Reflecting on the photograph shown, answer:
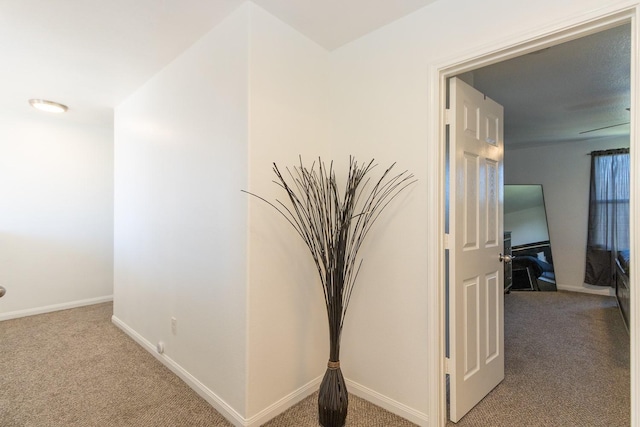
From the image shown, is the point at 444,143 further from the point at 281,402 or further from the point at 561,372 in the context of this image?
the point at 561,372

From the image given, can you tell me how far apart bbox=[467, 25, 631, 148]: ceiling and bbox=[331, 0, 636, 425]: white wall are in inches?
24.4

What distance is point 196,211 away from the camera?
7.11ft

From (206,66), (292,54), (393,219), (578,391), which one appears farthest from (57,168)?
(578,391)

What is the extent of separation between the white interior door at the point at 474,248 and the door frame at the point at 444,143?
82 mm

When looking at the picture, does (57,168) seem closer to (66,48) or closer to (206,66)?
(66,48)

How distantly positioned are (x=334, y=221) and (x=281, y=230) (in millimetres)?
345

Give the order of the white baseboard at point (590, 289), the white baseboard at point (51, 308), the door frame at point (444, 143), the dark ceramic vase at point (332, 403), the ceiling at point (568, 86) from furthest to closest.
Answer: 1. the white baseboard at point (590, 289)
2. the white baseboard at point (51, 308)
3. the ceiling at point (568, 86)
4. the dark ceramic vase at point (332, 403)
5. the door frame at point (444, 143)

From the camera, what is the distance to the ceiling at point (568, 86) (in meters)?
2.30

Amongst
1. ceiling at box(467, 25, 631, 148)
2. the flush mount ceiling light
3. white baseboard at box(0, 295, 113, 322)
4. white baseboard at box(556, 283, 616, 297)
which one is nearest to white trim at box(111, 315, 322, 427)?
white baseboard at box(0, 295, 113, 322)

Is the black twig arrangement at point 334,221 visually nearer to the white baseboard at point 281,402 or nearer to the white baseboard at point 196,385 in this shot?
the white baseboard at point 281,402

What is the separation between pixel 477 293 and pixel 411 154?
985 mm

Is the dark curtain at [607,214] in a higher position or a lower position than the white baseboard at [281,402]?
higher

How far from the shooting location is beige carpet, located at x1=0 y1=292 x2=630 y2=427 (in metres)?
1.88

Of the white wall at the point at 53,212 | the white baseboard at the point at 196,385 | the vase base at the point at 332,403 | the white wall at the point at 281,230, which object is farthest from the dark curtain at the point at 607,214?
the white wall at the point at 53,212
